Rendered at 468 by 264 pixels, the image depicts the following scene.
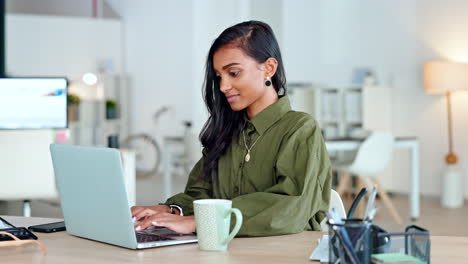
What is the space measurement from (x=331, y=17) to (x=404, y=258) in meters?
7.79

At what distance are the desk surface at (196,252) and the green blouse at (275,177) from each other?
2.3 inches

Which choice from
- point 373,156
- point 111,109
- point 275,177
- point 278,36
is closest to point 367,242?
point 275,177

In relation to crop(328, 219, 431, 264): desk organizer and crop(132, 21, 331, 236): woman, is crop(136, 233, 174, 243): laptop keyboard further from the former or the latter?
crop(328, 219, 431, 264): desk organizer

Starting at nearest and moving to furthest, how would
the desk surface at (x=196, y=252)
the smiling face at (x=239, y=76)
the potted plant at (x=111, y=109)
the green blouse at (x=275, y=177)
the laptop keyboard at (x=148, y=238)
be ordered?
the desk surface at (x=196, y=252), the laptop keyboard at (x=148, y=238), the green blouse at (x=275, y=177), the smiling face at (x=239, y=76), the potted plant at (x=111, y=109)

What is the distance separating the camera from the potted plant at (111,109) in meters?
11.4

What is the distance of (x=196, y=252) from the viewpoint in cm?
176

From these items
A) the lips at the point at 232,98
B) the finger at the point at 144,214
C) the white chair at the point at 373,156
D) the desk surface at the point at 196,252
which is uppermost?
the lips at the point at 232,98

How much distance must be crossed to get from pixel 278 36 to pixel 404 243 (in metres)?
8.30

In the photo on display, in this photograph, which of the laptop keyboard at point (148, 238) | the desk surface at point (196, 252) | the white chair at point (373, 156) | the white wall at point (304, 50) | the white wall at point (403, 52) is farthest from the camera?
the white wall at point (304, 50)

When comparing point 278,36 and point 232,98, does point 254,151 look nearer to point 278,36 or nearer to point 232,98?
point 232,98

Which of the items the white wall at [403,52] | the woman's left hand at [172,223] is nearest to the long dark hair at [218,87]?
the woman's left hand at [172,223]

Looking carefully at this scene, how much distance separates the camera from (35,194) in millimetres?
5711

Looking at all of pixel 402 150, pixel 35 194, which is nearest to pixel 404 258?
pixel 35 194

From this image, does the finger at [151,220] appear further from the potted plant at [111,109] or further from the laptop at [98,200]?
the potted plant at [111,109]
